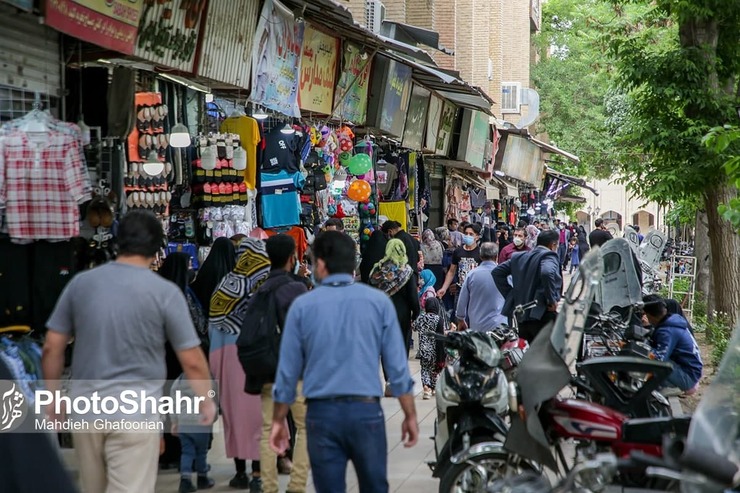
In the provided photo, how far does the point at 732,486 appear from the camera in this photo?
3832 mm

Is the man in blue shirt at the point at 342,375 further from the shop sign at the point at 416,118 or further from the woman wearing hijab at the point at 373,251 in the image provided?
the shop sign at the point at 416,118

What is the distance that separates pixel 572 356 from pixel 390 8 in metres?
18.7

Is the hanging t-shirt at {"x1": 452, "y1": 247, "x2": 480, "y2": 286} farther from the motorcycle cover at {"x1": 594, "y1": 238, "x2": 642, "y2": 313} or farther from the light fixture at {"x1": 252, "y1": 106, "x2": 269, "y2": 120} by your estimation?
the motorcycle cover at {"x1": 594, "y1": 238, "x2": 642, "y2": 313}

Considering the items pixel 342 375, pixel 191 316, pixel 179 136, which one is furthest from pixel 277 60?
pixel 342 375

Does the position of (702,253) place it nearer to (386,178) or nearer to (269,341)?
(386,178)

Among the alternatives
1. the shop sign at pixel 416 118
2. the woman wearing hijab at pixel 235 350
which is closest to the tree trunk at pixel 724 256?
the shop sign at pixel 416 118

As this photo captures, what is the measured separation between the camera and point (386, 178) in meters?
17.4

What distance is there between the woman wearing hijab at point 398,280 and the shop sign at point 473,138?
11.0m

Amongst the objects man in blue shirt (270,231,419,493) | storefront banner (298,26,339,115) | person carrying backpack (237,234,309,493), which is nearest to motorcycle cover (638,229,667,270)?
storefront banner (298,26,339,115)

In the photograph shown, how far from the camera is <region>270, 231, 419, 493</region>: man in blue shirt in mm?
5508

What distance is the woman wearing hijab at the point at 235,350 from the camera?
8156 mm

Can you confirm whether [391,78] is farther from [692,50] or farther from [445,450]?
[445,450]

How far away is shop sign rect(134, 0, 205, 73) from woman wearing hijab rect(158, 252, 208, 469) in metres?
1.62

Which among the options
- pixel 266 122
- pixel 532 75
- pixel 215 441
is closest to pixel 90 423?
pixel 215 441
